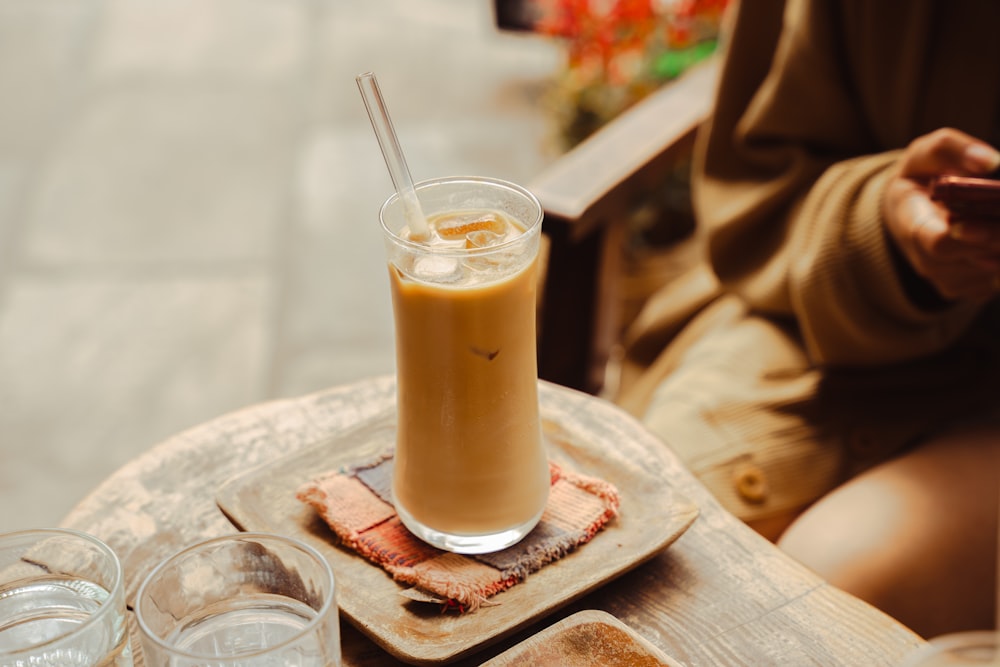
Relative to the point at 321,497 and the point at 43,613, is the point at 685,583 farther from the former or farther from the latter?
the point at 43,613

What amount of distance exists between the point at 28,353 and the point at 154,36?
1580 mm

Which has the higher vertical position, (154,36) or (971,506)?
(971,506)

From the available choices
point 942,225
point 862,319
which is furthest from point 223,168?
point 942,225

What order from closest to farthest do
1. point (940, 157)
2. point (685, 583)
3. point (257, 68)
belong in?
point (685, 583) → point (940, 157) → point (257, 68)

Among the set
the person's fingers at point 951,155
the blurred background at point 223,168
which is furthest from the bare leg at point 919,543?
the blurred background at point 223,168

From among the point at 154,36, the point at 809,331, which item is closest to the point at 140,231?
the point at 154,36

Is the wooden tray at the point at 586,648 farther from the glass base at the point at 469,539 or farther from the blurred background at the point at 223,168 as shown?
the blurred background at the point at 223,168

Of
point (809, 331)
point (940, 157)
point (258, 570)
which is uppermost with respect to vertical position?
point (940, 157)

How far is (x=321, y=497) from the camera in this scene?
2.69 feet

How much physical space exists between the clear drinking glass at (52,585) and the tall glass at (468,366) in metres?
0.22

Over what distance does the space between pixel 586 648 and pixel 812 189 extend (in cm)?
70

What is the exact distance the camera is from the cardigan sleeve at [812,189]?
3.70ft

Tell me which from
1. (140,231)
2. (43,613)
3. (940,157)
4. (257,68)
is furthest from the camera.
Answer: (257,68)

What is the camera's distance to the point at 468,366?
2.41 feet
